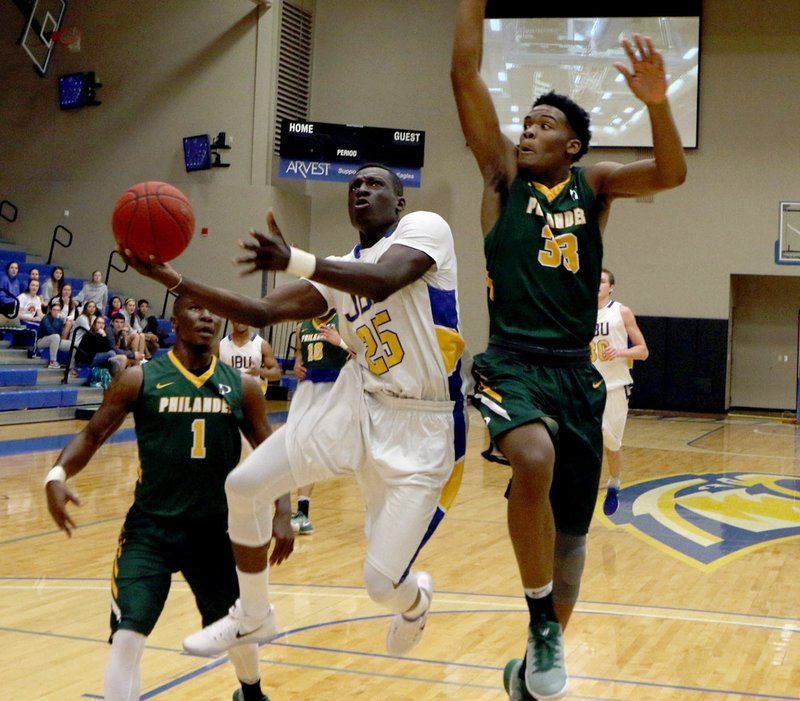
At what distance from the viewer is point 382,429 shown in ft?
13.4

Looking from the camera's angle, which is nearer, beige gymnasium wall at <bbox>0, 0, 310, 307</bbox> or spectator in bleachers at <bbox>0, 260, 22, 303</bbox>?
spectator in bleachers at <bbox>0, 260, 22, 303</bbox>

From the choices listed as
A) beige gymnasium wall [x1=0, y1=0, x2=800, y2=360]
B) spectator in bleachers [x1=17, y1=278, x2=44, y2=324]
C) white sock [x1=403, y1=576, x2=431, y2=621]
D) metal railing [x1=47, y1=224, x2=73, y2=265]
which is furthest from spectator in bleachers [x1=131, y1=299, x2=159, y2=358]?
white sock [x1=403, y1=576, x2=431, y2=621]

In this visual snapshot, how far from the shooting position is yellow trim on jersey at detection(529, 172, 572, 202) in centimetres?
407

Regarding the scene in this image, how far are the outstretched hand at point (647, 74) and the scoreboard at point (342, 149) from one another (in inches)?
696

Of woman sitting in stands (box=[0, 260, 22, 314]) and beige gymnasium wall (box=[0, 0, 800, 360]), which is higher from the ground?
beige gymnasium wall (box=[0, 0, 800, 360])

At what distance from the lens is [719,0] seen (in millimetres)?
22281

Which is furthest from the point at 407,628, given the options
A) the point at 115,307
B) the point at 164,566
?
the point at 115,307

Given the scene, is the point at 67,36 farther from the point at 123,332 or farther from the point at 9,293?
the point at 123,332

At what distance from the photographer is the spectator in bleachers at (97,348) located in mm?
16547

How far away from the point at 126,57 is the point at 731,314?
13916 millimetres

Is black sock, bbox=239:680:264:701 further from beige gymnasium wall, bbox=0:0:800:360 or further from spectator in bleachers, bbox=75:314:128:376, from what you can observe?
beige gymnasium wall, bbox=0:0:800:360

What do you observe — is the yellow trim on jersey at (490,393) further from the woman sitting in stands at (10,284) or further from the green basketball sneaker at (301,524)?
the woman sitting in stands at (10,284)

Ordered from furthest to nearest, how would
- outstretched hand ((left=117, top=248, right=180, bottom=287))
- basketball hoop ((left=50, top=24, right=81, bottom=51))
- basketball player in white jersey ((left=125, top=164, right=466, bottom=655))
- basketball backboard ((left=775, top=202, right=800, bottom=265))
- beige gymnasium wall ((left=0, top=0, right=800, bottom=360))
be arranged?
beige gymnasium wall ((left=0, top=0, right=800, bottom=360))
basketball hoop ((left=50, top=24, right=81, bottom=51))
basketball backboard ((left=775, top=202, right=800, bottom=265))
basketball player in white jersey ((left=125, top=164, right=466, bottom=655))
outstretched hand ((left=117, top=248, right=180, bottom=287))

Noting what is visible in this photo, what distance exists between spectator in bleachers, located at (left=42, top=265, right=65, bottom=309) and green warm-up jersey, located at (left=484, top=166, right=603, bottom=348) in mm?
15188
